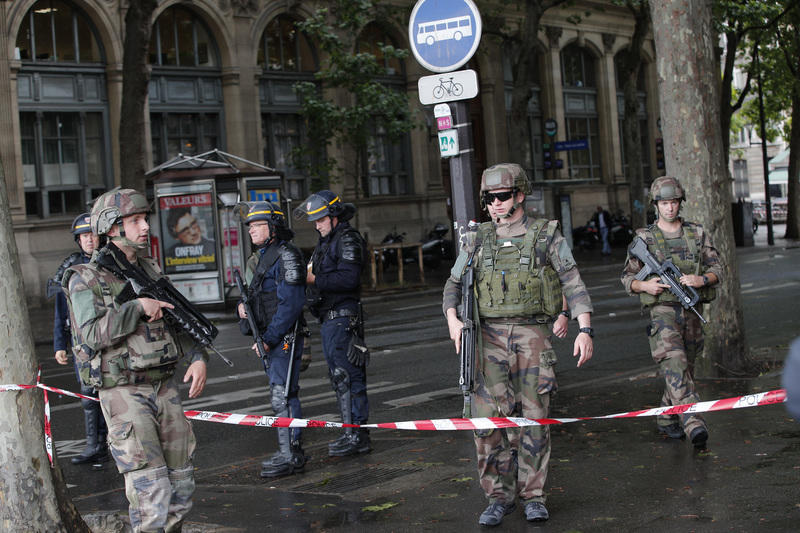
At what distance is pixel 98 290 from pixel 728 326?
6.72 meters

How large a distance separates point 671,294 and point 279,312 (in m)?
2.81

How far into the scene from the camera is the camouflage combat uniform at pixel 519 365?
561cm

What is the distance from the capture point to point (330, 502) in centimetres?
622

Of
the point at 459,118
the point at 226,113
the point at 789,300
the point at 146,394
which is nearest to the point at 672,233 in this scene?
the point at 459,118

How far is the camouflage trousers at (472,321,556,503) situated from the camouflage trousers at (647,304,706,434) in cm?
187

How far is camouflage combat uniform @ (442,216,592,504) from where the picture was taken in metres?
5.61

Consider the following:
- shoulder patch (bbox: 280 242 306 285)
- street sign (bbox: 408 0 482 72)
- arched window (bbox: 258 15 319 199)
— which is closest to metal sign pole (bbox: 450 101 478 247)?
street sign (bbox: 408 0 482 72)

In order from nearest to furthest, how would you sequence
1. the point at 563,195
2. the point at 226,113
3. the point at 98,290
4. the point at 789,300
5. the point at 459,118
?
the point at 98,290 → the point at 459,118 → the point at 789,300 → the point at 226,113 → the point at 563,195

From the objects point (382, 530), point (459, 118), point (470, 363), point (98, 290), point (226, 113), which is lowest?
point (382, 530)

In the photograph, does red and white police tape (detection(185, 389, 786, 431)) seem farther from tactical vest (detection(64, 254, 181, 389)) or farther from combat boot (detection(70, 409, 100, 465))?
combat boot (detection(70, 409, 100, 465))

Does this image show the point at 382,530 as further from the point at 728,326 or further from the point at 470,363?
the point at 728,326

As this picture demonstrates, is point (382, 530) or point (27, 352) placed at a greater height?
point (27, 352)

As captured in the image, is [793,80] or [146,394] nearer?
[146,394]

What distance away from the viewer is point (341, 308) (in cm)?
766
